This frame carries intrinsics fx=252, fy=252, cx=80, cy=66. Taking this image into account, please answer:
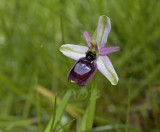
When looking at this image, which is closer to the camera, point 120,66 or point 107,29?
point 107,29

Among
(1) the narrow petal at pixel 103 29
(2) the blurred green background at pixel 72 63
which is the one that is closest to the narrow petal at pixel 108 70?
(1) the narrow petal at pixel 103 29

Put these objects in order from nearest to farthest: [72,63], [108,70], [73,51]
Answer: [108,70], [73,51], [72,63]

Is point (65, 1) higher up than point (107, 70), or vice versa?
point (65, 1)

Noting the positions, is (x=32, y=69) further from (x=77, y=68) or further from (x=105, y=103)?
(x=77, y=68)

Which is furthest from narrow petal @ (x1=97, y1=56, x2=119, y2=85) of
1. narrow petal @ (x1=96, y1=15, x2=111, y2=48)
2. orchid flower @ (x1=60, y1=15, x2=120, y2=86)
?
narrow petal @ (x1=96, y1=15, x2=111, y2=48)

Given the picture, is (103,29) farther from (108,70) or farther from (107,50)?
(108,70)

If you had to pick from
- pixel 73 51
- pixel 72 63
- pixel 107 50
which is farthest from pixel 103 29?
pixel 72 63

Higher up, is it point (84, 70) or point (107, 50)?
point (107, 50)

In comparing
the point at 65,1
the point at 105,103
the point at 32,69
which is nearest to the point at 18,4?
the point at 65,1
